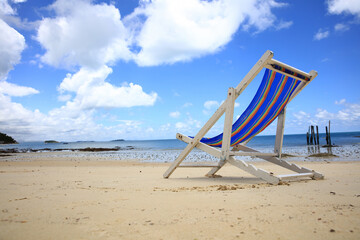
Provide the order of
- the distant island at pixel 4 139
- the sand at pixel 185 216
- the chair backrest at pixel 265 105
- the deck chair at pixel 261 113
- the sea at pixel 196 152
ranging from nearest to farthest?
the sand at pixel 185 216
the deck chair at pixel 261 113
the chair backrest at pixel 265 105
the sea at pixel 196 152
the distant island at pixel 4 139

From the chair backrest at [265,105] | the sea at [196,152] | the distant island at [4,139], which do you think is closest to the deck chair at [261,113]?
the chair backrest at [265,105]

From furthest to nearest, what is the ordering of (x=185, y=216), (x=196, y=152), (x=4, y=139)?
(x=4, y=139) < (x=196, y=152) < (x=185, y=216)

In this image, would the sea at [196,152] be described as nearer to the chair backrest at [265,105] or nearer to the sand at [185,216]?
the chair backrest at [265,105]

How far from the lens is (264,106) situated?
4840 millimetres

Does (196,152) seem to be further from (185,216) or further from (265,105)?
(185,216)

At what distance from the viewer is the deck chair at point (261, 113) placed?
4457mm

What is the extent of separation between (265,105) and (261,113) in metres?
0.17

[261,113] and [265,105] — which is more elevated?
[265,105]

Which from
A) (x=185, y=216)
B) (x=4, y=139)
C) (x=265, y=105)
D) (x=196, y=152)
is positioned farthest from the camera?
(x=4, y=139)

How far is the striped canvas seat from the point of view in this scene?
4.73 m

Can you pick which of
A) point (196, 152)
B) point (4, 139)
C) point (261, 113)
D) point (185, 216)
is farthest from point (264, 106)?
point (4, 139)

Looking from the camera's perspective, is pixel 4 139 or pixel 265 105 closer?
pixel 265 105

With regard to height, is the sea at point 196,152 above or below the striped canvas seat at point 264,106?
below

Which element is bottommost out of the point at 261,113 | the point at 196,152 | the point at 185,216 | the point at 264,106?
the point at 185,216
